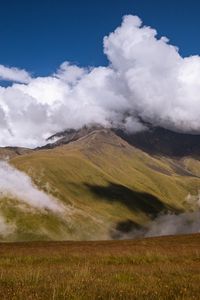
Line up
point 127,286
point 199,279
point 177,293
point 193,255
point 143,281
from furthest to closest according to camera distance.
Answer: point 193,255
point 199,279
point 143,281
point 127,286
point 177,293

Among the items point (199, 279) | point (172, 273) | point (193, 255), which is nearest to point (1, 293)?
point (199, 279)

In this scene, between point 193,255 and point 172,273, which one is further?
point 193,255

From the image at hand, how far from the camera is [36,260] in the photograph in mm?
38188

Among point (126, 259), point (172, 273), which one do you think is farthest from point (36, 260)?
point (172, 273)

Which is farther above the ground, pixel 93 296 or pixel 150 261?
pixel 150 261

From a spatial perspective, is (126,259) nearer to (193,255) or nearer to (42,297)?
(193,255)

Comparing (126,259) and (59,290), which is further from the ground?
(126,259)

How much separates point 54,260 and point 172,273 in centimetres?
1626

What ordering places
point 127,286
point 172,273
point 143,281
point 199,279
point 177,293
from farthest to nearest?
1. point 172,273
2. point 199,279
3. point 143,281
4. point 127,286
5. point 177,293

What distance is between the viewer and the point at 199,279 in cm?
2138

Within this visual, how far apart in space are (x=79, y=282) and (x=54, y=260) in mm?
20776

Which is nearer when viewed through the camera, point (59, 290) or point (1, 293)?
point (1, 293)

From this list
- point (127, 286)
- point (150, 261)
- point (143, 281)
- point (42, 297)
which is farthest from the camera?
point (150, 261)

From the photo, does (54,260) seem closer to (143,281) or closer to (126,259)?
(126,259)
